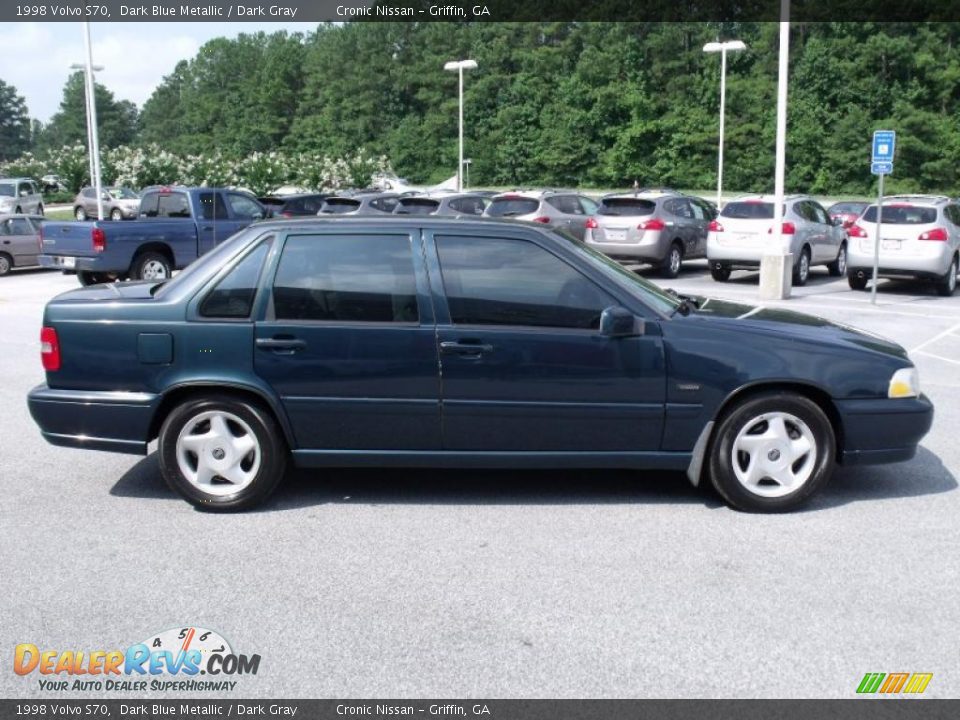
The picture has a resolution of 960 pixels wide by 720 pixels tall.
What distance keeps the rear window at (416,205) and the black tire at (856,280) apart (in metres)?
9.78

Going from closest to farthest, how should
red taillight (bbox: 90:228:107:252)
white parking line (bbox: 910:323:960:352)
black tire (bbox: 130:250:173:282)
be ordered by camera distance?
white parking line (bbox: 910:323:960:352) < red taillight (bbox: 90:228:107:252) < black tire (bbox: 130:250:173:282)

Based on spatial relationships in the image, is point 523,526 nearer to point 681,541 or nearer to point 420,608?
point 681,541

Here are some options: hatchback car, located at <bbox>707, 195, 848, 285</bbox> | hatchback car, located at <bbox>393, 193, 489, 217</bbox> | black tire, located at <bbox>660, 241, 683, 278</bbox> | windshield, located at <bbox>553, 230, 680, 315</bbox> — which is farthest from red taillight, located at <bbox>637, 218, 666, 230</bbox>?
windshield, located at <bbox>553, 230, 680, 315</bbox>

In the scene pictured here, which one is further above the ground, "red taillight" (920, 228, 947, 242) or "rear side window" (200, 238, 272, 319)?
"rear side window" (200, 238, 272, 319)

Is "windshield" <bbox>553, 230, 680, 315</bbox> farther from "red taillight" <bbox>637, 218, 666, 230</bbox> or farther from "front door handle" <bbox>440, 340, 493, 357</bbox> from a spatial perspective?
"red taillight" <bbox>637, 218, 666, 230</bbox>

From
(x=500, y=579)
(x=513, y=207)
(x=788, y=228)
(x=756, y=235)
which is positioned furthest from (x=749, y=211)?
(x=500, y=579)

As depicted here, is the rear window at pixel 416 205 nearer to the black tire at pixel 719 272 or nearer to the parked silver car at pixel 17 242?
the black tire at pixel 719 272

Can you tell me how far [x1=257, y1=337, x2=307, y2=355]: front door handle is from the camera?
18.7 ft

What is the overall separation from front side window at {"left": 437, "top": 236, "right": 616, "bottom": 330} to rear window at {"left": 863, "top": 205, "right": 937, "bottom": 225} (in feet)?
46.7

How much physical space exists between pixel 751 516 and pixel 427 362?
6.57 feet

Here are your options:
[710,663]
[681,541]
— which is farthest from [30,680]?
[681,541]

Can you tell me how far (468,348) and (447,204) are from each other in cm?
1888

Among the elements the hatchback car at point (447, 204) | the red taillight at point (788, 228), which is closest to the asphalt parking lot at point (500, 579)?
the red taillight at point (788, 228)

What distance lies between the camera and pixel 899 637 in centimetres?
417
